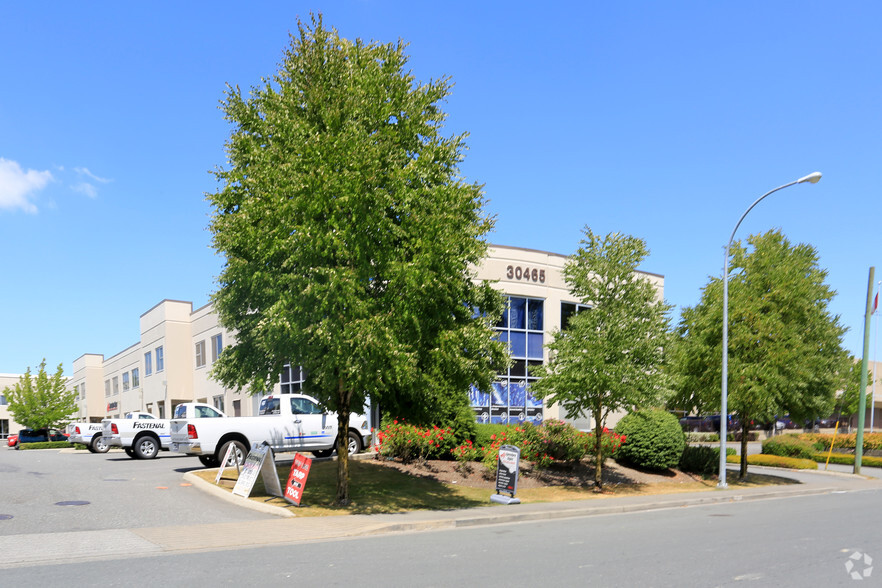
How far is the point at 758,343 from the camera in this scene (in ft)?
71.7

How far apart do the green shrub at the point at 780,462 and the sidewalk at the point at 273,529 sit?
42.7ft

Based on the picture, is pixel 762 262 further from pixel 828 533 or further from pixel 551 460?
pixel 828 533

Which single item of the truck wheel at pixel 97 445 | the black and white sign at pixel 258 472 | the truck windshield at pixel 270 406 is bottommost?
the truck wheel at pixel 97 445

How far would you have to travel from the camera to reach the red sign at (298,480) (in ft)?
44.2

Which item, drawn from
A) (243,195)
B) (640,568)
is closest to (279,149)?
(243,195)

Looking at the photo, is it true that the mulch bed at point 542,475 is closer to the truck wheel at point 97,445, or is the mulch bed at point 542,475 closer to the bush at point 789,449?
the bush at point 789,449

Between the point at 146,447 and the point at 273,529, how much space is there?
50.9ft

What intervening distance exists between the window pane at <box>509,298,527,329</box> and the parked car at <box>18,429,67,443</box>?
118 feet

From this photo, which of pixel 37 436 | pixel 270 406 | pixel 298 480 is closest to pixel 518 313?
pixel 270 406

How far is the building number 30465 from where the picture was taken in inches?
1243

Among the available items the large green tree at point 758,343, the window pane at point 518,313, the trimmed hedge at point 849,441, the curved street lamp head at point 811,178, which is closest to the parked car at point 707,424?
the trimmed hedge at point 849,441

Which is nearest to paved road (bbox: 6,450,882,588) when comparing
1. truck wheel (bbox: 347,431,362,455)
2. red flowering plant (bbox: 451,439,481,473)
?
red flowering plant (bbox: 451,439,481,473)

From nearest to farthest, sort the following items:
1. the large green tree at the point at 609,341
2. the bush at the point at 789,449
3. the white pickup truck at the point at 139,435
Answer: the large green tree at the point at 609,341 < the white pickup truck at the point at 139,435 < the bush at the point at 789,449

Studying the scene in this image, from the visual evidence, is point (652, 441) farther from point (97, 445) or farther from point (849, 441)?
point (97, 445)
